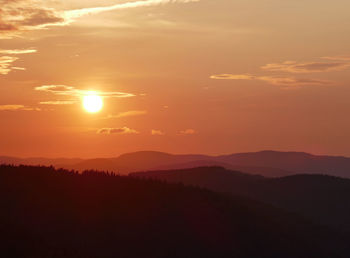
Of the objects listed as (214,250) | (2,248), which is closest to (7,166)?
(214,250)

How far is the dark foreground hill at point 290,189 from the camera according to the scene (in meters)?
135

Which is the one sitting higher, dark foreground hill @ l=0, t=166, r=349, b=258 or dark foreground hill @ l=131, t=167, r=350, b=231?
dark foreground hill @ l=131, t=167, r=350, b=231

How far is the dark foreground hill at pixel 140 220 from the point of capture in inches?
2547

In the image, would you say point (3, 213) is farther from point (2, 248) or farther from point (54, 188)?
→ point (2, 248)

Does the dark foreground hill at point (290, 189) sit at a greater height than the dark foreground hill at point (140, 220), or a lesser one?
greater

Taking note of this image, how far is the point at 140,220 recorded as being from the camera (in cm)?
7462

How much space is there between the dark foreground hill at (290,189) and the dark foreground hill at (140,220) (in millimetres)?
35199

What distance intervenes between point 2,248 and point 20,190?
28.5 meters

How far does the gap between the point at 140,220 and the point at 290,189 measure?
277ft

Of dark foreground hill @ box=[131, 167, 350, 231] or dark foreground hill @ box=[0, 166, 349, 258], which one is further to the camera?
dark foreground hill @ box=[131, 167, 350, 231]

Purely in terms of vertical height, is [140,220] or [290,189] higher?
[290,189]

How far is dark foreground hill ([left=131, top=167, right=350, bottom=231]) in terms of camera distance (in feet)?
443

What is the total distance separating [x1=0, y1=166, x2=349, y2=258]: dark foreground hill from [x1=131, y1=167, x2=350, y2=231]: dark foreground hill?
3520 centimetres

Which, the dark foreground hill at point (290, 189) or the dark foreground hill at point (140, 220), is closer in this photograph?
the dark foreground hill at point (140, 220)
